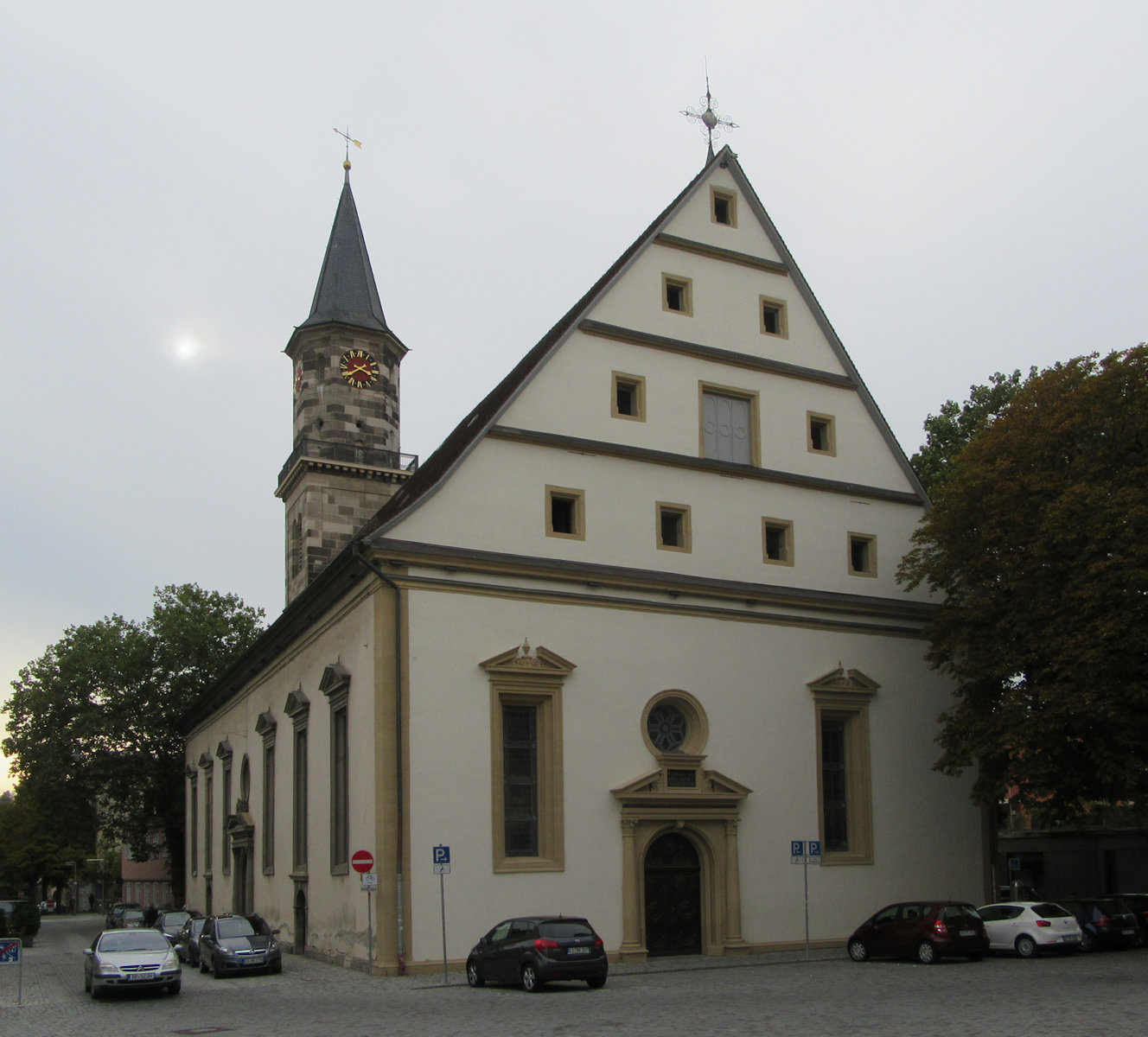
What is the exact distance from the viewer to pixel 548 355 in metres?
29.3

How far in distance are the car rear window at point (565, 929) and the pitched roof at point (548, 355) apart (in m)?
8.50

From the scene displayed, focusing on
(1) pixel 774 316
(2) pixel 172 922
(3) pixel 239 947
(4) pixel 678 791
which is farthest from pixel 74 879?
(1) pixel 774 316

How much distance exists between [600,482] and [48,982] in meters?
16.5

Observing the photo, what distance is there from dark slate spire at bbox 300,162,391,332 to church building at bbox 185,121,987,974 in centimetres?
1888

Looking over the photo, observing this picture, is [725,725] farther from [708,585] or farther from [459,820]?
[459,820]

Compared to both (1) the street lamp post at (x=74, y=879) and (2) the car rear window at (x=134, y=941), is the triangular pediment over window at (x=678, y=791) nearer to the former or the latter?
(2) the car rear window at (x=134, y=941)

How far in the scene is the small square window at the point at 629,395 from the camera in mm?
30359

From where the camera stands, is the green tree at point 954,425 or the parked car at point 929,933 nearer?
the parked car at point 929,933

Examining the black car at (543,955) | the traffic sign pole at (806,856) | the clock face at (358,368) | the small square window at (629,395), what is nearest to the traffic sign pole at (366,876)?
the black car at (543,955)

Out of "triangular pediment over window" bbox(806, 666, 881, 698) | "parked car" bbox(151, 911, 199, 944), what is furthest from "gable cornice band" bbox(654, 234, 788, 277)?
"parked car" bbox(151, 911, 199, 944)

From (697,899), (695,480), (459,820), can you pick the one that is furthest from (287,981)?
(695,480)

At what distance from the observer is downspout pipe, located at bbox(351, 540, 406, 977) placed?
2458 cm

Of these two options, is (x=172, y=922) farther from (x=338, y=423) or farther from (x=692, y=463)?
(x=692, y=463)

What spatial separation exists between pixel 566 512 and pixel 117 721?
38.6m
